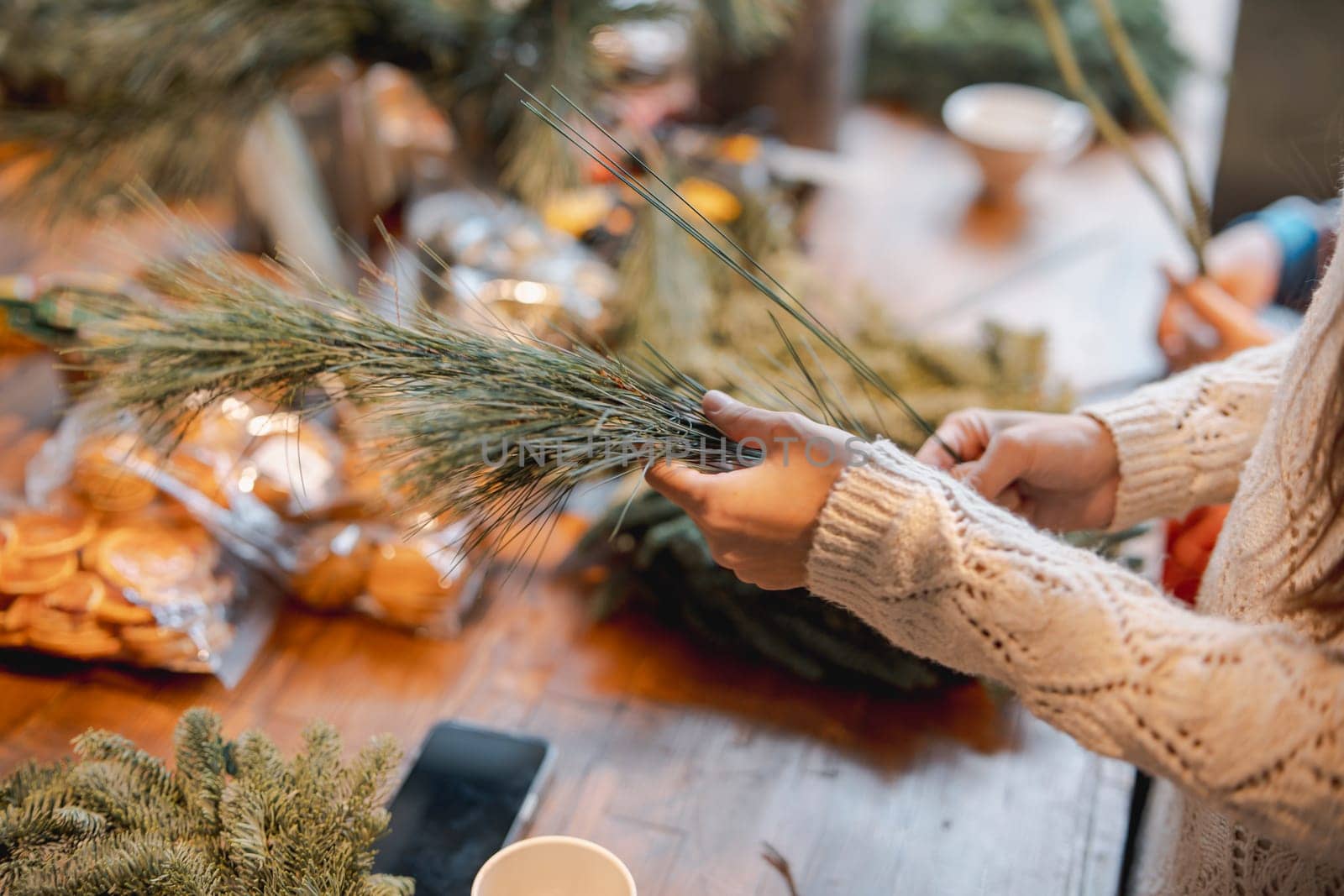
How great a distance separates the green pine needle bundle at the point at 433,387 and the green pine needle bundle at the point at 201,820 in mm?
205

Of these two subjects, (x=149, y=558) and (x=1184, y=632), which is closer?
(x=1184, y=632)

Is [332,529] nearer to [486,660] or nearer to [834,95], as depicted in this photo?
[486,660]

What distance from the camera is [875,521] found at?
55 cm

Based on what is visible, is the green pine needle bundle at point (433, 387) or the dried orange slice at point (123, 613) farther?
the dried orange slice at point (123, 613)

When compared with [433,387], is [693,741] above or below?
below

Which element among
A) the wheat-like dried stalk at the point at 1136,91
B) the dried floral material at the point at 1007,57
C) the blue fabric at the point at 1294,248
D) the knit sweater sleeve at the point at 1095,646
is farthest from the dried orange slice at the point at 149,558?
the dried floral material at the point at 1007,57

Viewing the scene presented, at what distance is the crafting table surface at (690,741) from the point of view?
75 centimetres

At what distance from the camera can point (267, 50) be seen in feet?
3.71

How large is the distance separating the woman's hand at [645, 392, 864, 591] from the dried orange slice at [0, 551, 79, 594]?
0.59 m

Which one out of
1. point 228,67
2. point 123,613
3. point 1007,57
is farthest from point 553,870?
point 1007,57

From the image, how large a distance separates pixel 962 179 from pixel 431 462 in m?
1.65

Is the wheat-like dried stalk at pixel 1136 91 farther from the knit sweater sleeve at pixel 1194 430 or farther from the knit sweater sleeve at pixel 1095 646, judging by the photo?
the knit sweater sleeve at pixel 1095 646

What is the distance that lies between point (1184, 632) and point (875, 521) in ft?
0.54

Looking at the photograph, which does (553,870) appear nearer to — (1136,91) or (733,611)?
(733,611)
